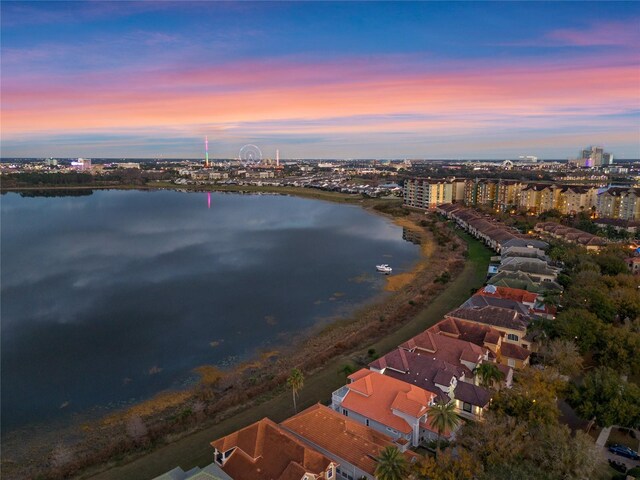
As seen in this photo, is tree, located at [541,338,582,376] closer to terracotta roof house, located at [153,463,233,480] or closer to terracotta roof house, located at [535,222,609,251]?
terracotta roof house, located at [153,463,233,480]

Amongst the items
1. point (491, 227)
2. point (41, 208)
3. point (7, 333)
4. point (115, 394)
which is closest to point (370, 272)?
point (491, 227)

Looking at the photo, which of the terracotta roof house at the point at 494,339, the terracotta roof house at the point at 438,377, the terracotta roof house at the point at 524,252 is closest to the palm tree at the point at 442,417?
the terracotta roof house at the point at 438,377

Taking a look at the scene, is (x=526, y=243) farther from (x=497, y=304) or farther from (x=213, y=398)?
(x=213, y=398)

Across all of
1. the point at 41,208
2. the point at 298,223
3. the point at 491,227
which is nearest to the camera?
the point at 491,227

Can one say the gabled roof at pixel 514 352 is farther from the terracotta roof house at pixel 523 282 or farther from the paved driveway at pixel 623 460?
the terracotta roof house at pixel 523 282

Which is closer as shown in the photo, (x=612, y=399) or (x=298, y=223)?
(x=612, y=399)

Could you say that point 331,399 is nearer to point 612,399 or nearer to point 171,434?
point 171,434
